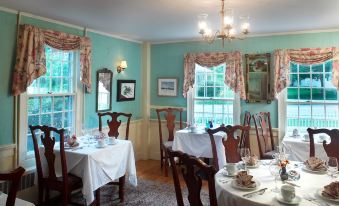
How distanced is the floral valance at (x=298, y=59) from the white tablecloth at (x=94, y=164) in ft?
8.83

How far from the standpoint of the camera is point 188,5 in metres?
3.04

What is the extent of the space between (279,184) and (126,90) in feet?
11.9

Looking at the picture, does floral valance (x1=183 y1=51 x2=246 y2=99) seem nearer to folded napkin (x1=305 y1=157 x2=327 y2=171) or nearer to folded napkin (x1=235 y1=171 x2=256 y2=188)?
folded napkin (x1=305 y1=157 x2=327 y2=171)

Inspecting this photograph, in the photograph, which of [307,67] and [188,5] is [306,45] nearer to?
[307,67]

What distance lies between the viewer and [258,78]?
15.2 ft

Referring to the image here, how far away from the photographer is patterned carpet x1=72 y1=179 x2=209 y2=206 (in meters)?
3.47

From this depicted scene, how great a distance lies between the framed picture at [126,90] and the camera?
16.4 ft

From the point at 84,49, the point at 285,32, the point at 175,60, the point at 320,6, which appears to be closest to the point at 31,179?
the point at 84,49

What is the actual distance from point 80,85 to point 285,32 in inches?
133

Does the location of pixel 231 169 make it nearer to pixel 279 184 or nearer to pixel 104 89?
pixel 279 184

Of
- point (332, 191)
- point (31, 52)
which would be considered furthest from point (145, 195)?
point (332, 191)

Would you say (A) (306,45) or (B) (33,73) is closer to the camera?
(B) (33,73)

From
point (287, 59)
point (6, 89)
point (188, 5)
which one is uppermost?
point (188, 5)

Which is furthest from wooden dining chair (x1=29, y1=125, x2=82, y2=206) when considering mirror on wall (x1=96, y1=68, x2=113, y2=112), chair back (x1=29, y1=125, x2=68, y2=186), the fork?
the fork
